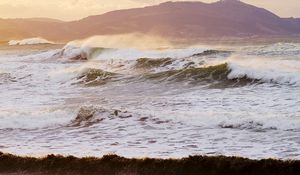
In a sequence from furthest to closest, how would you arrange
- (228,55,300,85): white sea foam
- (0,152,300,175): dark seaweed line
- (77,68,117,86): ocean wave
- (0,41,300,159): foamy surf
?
(77,68,117,86): ocean wave, (228,55,300,85): white sea foam, (0,41,300,159): foamy surf, (0,152,300,175): dark seaweed line

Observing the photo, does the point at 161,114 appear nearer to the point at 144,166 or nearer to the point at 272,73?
the point at 144,166

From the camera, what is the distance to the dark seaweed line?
6.27 metres

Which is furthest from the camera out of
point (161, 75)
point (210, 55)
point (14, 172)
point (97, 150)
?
point (210, 55)

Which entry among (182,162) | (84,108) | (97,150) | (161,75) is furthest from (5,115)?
(161,75)

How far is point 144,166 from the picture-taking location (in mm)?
6754

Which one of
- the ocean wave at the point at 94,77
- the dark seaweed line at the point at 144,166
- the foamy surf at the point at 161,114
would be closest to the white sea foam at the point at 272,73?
the foamy surf at the point at 161,114

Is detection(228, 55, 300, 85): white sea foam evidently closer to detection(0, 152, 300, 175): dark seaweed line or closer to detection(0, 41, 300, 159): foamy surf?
detection(0, 41, 300, 159): foamy surf

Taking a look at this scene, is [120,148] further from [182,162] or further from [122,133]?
[182,162]

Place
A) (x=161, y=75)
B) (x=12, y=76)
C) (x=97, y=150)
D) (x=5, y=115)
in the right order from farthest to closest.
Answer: (x=12, y=76) < (x=161, y=75) < (x=5, y=115) < (x=97, y=150)

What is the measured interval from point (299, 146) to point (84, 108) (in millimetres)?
6074

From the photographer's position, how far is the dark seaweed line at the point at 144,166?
6273mm

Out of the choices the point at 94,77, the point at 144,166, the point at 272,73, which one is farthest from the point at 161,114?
the point at 94,77

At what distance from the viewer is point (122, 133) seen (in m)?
10.3

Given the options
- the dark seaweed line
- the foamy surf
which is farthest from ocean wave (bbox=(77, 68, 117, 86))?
the dark seaweed line
